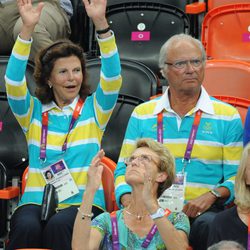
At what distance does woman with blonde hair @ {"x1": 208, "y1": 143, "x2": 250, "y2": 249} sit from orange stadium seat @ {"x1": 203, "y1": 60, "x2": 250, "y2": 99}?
1.17m

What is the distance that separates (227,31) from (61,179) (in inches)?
78.2

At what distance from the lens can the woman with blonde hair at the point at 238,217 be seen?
336 cm

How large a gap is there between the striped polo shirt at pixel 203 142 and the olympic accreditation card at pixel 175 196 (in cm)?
7

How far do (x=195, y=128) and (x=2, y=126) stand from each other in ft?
4.42

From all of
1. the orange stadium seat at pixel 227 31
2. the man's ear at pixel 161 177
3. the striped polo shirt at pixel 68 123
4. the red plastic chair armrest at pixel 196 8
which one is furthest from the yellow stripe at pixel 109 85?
the red plastic chair armrest at pixel 196 8

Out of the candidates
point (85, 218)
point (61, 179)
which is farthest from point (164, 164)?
point (61, 179)

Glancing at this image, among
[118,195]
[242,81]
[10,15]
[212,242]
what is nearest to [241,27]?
[242,81]

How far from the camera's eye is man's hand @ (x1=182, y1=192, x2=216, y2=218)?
3.74m

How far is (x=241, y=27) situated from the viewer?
215 inches

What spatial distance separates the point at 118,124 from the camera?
4.68m

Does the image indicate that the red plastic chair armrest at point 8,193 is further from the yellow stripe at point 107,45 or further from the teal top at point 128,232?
the yellow stripe at point 107,45

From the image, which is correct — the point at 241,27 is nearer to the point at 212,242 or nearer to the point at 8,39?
the point at 8,39

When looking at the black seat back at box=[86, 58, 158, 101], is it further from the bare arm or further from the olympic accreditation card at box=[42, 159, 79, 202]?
the bare arm

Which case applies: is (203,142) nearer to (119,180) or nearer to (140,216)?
(119,180)
